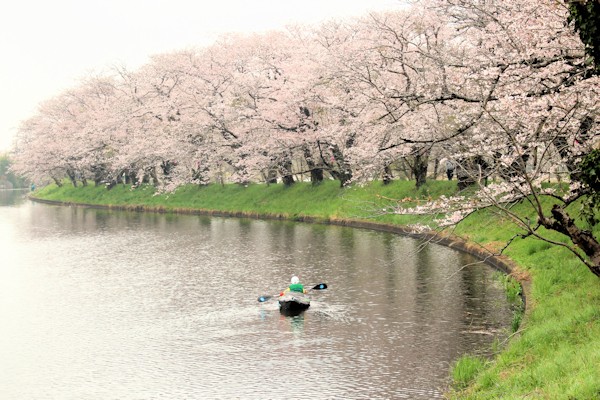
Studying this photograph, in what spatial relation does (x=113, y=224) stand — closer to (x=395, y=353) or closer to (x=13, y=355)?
(x=13, y=355)

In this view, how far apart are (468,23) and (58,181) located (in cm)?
8320

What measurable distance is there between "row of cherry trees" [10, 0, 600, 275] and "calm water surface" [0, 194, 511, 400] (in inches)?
122

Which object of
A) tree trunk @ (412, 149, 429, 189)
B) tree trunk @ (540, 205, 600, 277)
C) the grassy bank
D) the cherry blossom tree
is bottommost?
the grassy bank

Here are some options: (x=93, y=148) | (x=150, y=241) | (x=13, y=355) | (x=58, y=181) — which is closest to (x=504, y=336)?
(x=13, y=355)

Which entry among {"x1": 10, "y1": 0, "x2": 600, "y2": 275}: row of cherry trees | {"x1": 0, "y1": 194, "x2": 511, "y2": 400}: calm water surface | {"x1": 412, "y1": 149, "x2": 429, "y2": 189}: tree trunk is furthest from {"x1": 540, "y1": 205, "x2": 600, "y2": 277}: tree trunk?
{"x1": 412, "y1": 149, "x2": 429, "y2": 189}: tree trunk

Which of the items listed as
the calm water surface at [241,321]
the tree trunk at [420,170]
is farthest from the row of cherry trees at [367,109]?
the calm water surface at [241,321]

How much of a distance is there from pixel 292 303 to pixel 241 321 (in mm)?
1647

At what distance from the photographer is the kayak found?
20.0 m

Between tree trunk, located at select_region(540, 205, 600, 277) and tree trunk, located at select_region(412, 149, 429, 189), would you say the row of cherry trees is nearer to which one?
tree trunk, located at select_region(540, 205, 600, 277)

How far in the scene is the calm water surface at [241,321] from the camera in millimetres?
14414

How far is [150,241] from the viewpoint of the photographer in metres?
38.6

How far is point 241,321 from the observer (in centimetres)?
1934

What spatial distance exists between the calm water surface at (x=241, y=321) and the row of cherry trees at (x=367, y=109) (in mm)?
3094

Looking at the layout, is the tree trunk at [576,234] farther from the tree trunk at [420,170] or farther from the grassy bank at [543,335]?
the tree trunk at [420,170]
